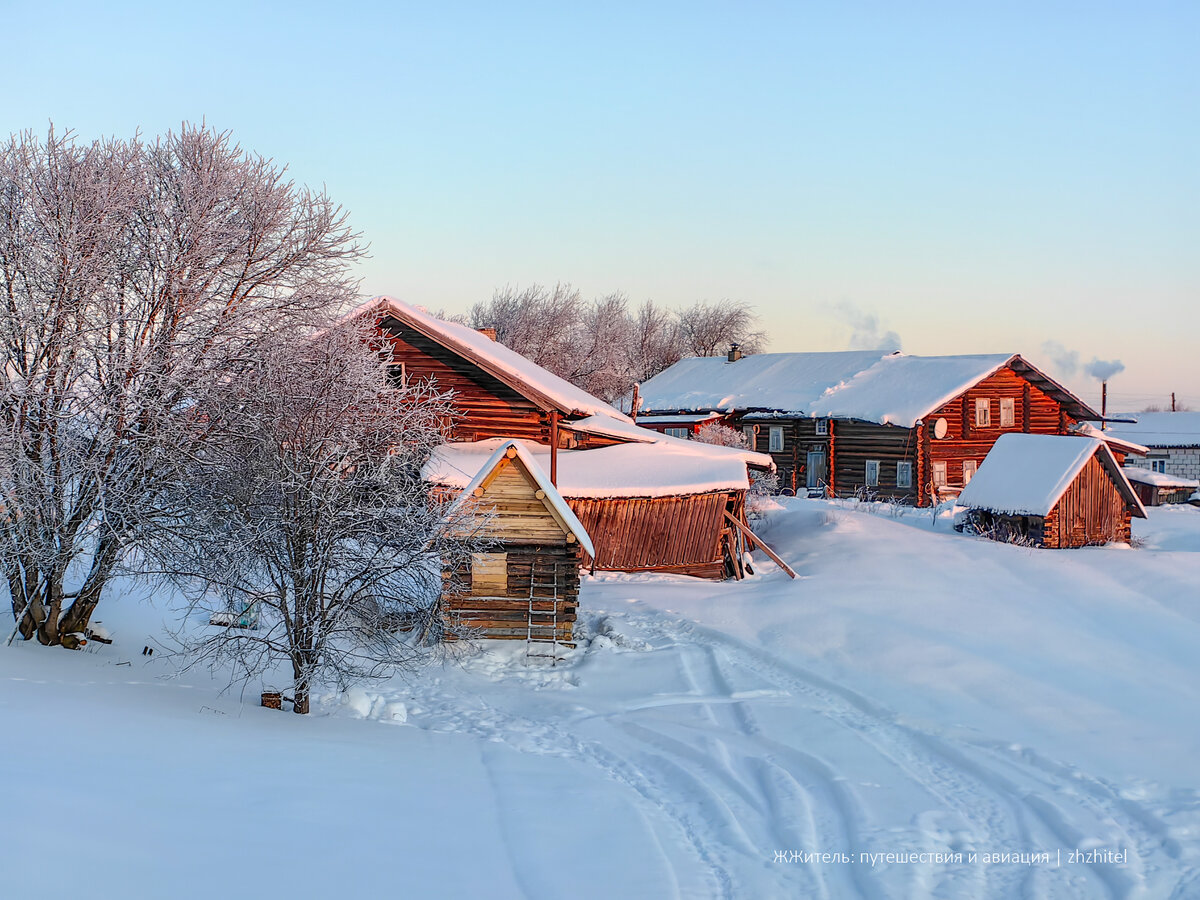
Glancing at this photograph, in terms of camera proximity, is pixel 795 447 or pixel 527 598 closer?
pixel 527 598

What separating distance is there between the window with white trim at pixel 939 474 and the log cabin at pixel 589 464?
1798cm

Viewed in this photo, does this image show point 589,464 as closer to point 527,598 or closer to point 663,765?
point 527,598

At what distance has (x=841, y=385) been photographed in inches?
1670

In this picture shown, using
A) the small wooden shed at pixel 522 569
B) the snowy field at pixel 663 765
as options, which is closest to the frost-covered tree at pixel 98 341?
the snowy field at pixel 663 765

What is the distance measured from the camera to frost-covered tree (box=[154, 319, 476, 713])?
10.8 m

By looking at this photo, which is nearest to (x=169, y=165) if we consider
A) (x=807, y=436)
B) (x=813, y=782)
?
(x=813, y=782)

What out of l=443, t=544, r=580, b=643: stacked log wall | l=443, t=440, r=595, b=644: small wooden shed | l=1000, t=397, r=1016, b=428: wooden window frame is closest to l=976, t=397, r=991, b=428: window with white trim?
l=1000, t=397, r=1016, b=428: wooden window frame

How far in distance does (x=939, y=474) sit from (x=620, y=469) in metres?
21.5

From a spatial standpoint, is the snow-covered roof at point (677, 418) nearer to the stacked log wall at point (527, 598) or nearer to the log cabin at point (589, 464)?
the log cabin at point (589, 464)

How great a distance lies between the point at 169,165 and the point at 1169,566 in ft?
70.1

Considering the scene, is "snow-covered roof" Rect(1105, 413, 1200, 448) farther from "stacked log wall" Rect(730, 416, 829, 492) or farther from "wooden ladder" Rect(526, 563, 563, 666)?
"wooden ladder" Rect(526, 563, 563, 666)

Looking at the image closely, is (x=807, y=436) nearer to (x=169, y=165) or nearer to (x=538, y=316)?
(x=538, y=316)

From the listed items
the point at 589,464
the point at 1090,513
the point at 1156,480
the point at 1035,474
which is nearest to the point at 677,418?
the point at 1035,474

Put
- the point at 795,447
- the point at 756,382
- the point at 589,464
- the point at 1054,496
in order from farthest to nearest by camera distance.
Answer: the point at 756,382, the point at 795,447, the point at 1054,496, the point at 589,464
